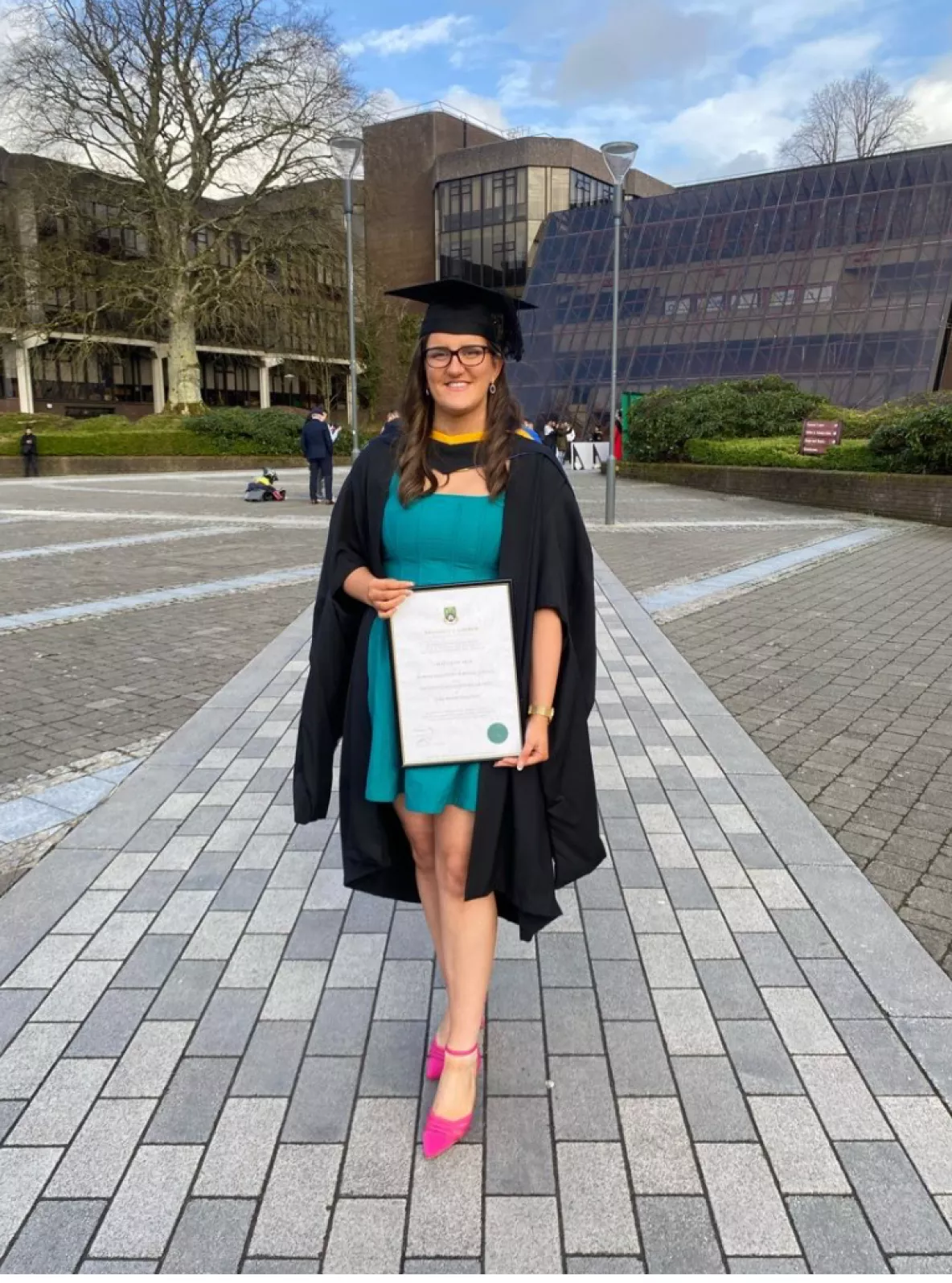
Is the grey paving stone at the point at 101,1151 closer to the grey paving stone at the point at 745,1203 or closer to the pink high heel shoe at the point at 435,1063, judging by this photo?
the pink high heel shoe at the point at 435,1063

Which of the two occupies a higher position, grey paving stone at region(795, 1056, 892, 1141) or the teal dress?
the teal dress

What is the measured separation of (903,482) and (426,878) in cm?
1648

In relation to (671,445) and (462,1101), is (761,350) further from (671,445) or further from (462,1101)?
(462,1101)

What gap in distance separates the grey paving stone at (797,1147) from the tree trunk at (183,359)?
3332 cm

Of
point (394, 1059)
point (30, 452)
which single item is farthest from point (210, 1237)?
point (30, 452)

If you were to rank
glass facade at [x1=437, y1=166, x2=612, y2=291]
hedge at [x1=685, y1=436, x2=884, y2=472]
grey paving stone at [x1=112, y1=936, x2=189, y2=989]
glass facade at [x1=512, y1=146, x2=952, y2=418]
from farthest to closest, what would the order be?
glass facade at [x1=437, y1=166, x2=612, y2=291], glass facade at [x1=512, y1=146, x2=952, y2=418], hedge at [x1=685, y1=436, x2=884, y2=472], grey paving stone at [x1=112, y1=936, x2=189, y2=989]

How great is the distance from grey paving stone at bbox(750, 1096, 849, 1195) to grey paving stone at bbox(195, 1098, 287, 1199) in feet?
3.84

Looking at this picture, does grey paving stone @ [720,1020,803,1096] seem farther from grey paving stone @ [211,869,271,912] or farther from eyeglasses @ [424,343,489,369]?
eyeglasses @ [424,343,489,369]

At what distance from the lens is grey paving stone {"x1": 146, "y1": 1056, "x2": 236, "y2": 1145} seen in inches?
84.6

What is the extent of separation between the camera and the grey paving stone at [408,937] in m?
2.91

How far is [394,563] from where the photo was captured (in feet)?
6.91

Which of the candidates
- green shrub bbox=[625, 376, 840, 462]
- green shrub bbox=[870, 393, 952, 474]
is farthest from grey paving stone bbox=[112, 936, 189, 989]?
green shrub bbox=[625, 376, 840, 462]

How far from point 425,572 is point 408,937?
150 cm

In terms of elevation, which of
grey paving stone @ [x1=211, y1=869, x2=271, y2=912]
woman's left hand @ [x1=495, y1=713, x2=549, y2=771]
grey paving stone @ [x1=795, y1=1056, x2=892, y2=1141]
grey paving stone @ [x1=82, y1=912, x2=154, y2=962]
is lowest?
grey paving stone @ [x1=211, y1=869, x2=271, y2=912]
